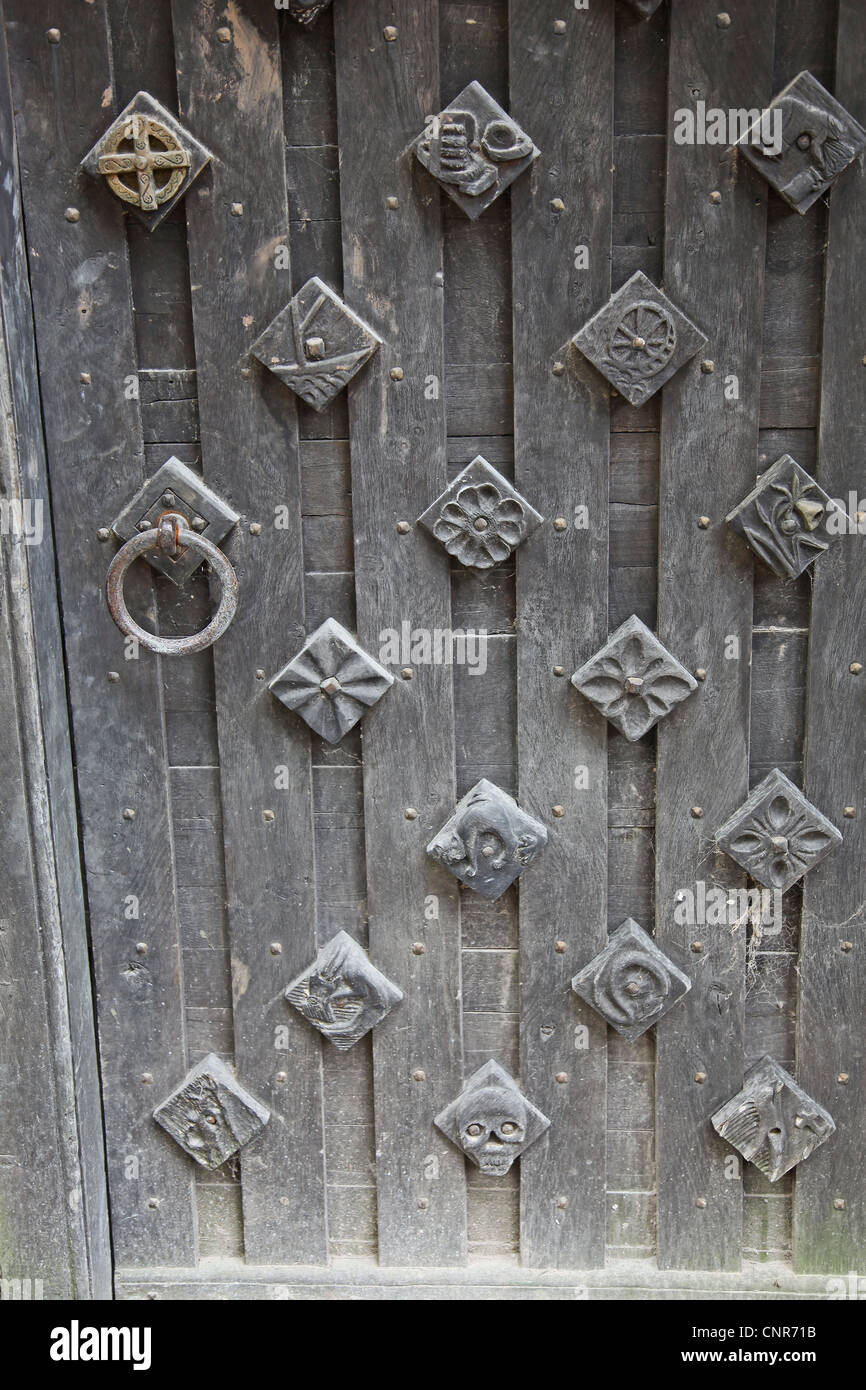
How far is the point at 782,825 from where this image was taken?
1.61 meters

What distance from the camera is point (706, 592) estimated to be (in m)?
1.55

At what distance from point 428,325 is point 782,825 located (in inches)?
40.3

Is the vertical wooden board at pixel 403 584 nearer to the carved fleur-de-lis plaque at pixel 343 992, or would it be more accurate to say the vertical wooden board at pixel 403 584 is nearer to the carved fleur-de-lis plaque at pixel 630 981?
the carved fleur-de-lis plaque at pixel 343 992

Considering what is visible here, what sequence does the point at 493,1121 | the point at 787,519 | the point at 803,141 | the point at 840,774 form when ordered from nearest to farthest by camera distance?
the point at 803,141 → the point at 787,519 → the point at 840,774 → the point at 493,1121

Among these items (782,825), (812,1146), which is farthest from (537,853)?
(812,1146)

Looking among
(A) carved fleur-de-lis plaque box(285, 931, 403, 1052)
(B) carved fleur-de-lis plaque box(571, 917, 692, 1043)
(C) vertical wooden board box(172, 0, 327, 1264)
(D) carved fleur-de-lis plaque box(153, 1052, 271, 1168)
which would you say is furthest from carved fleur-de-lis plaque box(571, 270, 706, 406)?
(D) carved fleur-de-lis plaque box(153, 1052, 271, 1168)

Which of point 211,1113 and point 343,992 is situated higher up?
point 343,992

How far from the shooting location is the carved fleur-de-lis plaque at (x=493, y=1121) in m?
1.71

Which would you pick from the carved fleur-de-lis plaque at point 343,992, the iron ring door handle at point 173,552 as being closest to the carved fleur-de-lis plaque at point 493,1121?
the carved fleur-de-lis plaque at point 343,992

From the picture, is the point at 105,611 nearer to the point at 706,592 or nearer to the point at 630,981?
the point at 706,592

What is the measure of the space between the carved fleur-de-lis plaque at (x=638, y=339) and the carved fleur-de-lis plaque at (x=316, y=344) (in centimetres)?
35

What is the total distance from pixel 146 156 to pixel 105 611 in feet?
2.34

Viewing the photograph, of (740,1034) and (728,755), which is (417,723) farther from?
(740,1034)

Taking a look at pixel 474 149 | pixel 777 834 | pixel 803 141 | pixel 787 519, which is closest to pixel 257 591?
pixel 474 149
